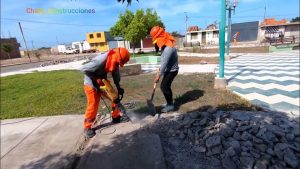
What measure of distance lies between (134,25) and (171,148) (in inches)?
888

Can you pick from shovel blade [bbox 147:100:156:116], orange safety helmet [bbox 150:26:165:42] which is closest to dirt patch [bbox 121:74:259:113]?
shovel blade [bbox 147:100:156:116]

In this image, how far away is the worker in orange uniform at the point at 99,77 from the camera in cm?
325

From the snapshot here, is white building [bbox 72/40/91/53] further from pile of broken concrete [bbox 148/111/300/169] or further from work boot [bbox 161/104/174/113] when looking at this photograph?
pile of broken concrete [bbox 148/111/300/169]

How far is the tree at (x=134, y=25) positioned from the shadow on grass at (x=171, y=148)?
21807 millimetres

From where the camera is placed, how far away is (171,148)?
9.98ft

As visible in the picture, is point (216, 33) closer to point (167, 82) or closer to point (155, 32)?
point (167, 82)

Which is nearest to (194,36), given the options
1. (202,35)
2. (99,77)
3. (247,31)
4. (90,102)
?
(202,35)

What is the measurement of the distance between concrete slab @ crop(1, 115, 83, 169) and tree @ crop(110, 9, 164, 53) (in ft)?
68.2

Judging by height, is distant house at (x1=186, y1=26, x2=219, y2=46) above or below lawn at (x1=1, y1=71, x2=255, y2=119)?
above

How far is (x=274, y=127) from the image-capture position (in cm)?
316

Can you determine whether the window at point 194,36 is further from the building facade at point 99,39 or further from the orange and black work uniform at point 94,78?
the orange and black work uniform at point 94,78

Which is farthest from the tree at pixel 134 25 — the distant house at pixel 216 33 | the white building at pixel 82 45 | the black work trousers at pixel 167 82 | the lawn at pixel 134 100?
the white building at pixel 82 45

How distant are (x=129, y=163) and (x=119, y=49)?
1.65 metres

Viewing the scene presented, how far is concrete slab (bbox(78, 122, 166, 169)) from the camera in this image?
2664 millimetres
